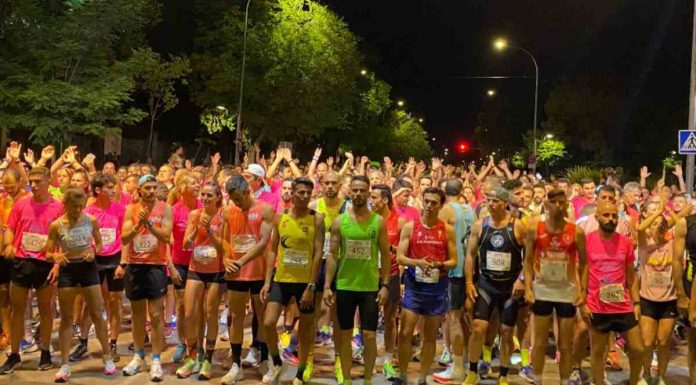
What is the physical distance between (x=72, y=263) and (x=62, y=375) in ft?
3.74

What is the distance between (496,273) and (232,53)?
2860cm

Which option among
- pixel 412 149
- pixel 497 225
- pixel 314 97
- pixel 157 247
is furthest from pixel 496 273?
pixel 412 149

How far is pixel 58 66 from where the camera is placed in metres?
20.8

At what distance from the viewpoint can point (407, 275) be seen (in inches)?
279

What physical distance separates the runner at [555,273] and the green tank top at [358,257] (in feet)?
4.95

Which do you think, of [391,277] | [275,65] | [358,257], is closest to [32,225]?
[358,257]

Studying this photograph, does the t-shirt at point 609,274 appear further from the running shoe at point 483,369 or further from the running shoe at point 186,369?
the running shoe at point 186,369

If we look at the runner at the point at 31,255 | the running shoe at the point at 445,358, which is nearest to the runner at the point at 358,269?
the running shoe at the point at 445,358

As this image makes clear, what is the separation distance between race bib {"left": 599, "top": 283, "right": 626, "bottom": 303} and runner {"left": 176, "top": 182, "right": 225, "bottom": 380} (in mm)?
3886

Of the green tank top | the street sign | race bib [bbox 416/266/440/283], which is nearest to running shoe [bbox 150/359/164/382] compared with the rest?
the green tank top

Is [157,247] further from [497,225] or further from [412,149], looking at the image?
[412,149]

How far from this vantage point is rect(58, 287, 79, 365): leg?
23.3 feet

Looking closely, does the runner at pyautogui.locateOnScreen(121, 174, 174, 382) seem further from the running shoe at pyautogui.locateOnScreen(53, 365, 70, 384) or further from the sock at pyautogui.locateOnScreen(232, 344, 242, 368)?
the sock at pyautogui.locateOnScreen(232, 344, 242, 368)

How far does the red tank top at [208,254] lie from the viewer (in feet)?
24.2
